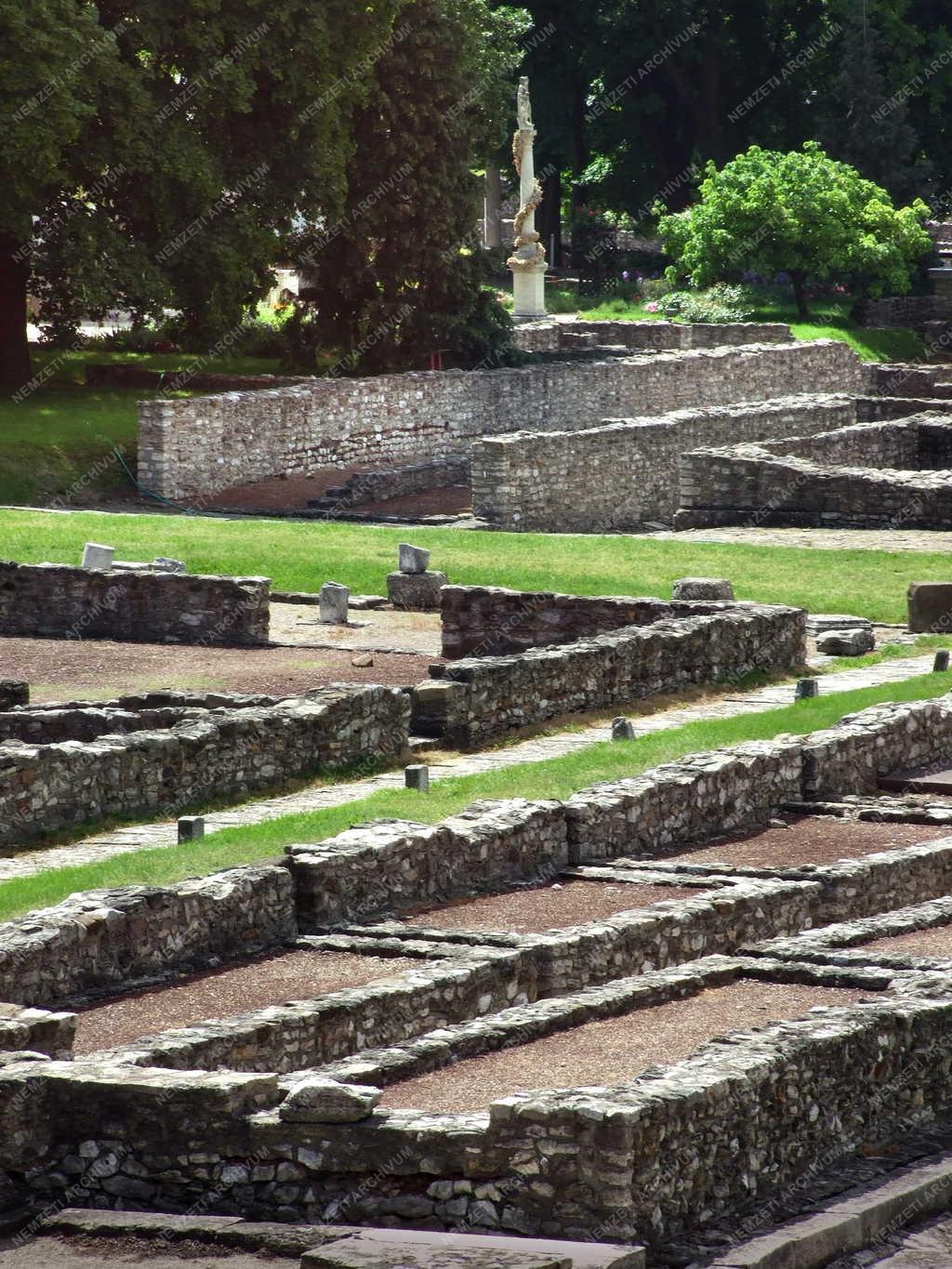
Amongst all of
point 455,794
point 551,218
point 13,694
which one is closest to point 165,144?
A: point 13,694

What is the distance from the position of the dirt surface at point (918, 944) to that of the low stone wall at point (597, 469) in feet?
68.3

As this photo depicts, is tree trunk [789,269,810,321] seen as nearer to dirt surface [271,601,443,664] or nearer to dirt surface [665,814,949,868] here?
dirt surface [271,601,443,664]

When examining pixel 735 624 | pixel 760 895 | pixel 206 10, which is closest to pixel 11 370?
pixel 206 10

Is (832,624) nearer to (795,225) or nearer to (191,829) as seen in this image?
(191,829)

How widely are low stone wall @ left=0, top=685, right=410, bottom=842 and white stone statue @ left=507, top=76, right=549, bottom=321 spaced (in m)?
35.0

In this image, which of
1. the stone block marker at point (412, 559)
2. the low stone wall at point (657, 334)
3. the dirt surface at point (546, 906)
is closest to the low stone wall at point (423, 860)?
the dirt surface at point (546, 906)

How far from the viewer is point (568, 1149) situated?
999 cm

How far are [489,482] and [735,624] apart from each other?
11394 millimetres

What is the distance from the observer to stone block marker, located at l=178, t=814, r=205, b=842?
16.9 metres

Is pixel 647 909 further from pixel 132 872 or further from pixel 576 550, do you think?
pixel 576 550

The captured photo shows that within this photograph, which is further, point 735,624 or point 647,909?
point 735,624

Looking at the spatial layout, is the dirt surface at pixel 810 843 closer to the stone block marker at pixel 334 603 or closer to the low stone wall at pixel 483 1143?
the low stone wall at pixel 483 1143

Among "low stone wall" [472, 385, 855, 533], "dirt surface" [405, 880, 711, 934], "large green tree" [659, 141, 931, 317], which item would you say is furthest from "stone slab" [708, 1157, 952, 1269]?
"large green tree" [659, 141, 931, 317]

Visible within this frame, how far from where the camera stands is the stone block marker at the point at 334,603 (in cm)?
2717
